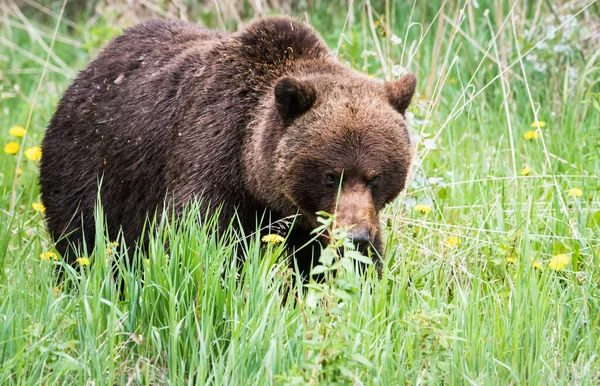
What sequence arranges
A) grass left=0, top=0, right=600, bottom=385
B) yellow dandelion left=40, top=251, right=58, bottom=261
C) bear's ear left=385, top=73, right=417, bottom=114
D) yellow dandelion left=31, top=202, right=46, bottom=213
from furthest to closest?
yellow dandelion left=31, top=202, right=46, bottom=213
bear's ear left=385, top=73, right=417, bottom=114
yellow dandelion left=40, top=251, right=58, bottom=261
grass left=0, top=0, right=600, bottom=385

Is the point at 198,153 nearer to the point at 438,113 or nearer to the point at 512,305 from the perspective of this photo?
the point at 512,305

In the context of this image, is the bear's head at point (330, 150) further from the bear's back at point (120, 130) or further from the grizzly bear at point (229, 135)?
the bear's back at point (120, 130)

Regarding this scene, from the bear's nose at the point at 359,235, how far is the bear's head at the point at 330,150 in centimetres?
5

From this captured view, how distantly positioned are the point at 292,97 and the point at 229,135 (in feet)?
1.55

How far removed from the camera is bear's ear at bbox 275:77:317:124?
4527mm

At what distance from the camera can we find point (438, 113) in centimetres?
720

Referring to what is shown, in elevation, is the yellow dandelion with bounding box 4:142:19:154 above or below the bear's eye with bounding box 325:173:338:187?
below

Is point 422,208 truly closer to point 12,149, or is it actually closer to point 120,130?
point 120,130

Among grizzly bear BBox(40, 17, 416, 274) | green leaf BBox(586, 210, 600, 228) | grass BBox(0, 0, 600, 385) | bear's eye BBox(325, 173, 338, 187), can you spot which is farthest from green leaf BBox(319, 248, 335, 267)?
green leaf BBox(586, 210, 600, 228)

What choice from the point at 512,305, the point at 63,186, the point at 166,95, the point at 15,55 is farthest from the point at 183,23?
the point at 15,55

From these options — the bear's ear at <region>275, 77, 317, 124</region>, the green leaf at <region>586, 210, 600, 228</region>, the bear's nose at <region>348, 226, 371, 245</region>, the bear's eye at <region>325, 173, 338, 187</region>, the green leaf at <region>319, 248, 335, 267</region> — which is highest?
the bear's ear at <region>275, 77, 317, 124</region>

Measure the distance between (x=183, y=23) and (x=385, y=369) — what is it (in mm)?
3400

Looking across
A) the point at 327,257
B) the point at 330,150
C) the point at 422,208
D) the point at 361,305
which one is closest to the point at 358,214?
the point at 330,150

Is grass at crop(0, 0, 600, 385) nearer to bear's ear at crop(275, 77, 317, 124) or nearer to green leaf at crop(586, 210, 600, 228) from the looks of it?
green leaf at crop(586, 210, 600, 228)
